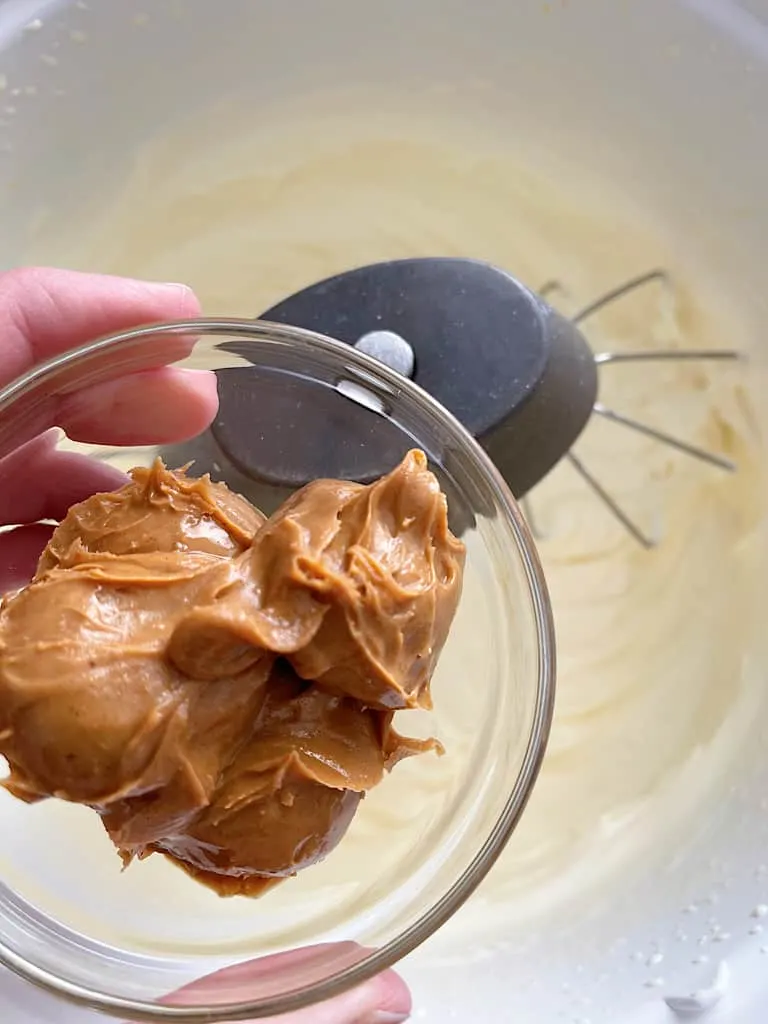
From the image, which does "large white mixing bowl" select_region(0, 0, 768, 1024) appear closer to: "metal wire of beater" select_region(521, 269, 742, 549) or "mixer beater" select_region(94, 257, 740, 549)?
"metal wire of beater" select_region(521, 269, 742, 549)

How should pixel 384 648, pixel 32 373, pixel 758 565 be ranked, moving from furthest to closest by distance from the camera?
pixel 758 565 < pixel 32 373 < pixel 384 648

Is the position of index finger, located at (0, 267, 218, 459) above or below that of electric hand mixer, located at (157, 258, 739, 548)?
above

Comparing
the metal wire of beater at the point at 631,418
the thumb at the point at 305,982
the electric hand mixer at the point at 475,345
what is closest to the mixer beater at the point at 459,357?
the electric hand mixer at the point at 475,345

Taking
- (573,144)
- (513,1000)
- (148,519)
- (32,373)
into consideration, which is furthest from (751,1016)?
(573,144)

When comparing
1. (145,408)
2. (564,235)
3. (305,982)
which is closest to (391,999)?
(305,982)

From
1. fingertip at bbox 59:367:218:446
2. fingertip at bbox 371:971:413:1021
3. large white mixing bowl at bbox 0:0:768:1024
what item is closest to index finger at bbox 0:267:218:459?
fingertip at bbox 59:367:218:446

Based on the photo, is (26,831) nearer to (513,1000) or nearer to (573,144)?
(513,1000)

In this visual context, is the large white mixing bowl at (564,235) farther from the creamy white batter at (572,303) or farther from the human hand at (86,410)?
the human hand at (86,410)
